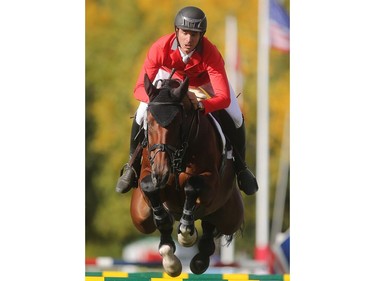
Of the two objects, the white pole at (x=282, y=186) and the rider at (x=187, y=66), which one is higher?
the rider at (x=187, y=66)

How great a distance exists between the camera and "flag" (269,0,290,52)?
52.9ft

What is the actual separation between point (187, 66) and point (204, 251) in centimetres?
170

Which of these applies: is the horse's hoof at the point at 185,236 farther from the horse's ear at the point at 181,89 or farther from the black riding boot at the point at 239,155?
the horse's ear at the point at 181,89

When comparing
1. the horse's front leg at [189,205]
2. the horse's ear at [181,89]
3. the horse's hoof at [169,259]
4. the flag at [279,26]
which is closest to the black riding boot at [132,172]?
the horse's hoof at [169,259]

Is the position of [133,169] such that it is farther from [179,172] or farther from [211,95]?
[211,95]

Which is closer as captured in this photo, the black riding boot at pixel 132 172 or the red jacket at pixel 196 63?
the red jacket at pixel 196 63

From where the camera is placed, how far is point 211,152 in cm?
836

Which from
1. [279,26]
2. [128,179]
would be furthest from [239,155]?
[279,26]

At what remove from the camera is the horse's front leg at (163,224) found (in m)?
8.12

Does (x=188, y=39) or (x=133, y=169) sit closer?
(x=188, y=39)

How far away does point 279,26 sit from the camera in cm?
1627

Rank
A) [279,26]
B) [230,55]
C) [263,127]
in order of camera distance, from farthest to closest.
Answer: [230,55], [263,127], [279,26]

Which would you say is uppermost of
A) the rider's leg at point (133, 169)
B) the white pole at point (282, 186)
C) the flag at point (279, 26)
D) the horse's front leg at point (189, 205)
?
the flag at point (279, 26)
